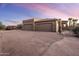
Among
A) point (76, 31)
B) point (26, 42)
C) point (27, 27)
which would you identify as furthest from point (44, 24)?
point (76, 31)

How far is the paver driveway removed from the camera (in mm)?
2869

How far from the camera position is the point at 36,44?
295cm

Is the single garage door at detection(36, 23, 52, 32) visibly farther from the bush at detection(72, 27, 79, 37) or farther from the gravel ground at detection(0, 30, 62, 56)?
the bush at detection(72, 27, 79, 37)

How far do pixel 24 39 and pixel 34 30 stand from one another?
288 mm

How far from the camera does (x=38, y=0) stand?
2936 mm

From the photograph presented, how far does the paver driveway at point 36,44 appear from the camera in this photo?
2.87 metres

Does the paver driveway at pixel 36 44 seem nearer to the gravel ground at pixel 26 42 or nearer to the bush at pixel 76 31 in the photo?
the gravel ground at pixel 26 42

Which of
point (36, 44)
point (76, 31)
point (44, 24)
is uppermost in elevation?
point (44, 24)

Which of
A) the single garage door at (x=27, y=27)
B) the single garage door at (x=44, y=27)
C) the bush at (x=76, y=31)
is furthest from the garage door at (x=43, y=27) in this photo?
the bush at (x=76, y=31)

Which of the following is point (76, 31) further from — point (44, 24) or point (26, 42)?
point (26, 42)

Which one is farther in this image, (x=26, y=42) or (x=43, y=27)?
(x=43, y=27)

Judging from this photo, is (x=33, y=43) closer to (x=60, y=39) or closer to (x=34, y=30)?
(x=34, y=30)

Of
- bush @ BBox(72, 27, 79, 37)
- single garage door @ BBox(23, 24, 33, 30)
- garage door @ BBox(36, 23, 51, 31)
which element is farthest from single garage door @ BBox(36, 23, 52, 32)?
bush @ BBox(72, 27, 79, 37)

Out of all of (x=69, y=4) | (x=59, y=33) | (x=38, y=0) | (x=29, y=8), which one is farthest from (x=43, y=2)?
(x=59, y=33)
